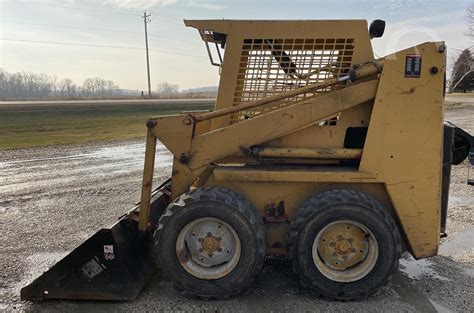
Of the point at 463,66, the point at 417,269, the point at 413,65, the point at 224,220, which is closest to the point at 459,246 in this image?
the point at 417,269

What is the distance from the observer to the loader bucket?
3.68m

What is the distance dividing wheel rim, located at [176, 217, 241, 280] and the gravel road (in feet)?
0.91

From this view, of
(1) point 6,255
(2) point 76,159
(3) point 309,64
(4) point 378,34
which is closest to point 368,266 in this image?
(3) point 309,64

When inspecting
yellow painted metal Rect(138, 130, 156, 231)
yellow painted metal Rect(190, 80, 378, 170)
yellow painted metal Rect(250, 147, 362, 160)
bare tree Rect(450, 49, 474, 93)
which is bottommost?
yellow painted metal Rect(138, 130, 156, 231)

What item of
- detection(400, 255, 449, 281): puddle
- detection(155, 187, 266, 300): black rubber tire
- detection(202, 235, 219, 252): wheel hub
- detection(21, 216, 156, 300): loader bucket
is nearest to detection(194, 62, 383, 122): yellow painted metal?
detection(155, 187, 266, 300): black rubber tire

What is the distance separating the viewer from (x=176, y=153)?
3955 millimetres

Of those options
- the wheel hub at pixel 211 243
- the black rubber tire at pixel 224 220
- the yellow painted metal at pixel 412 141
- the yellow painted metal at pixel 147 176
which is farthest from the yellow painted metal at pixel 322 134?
the wheel hub at pixel 211 243

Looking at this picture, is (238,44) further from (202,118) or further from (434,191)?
(434,191)

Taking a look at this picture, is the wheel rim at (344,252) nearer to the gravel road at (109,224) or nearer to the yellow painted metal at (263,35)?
the gravel road at (109,224)

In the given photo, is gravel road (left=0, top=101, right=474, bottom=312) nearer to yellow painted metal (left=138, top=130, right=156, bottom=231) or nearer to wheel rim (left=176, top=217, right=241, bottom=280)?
wheel rim (left=176, top=217, right=241, bottom=280)

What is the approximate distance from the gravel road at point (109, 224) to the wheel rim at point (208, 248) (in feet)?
0.91

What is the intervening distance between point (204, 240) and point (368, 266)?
1.46m

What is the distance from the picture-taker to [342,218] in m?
3.55

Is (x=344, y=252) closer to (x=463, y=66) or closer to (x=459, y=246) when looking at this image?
(x=459, y=246)
